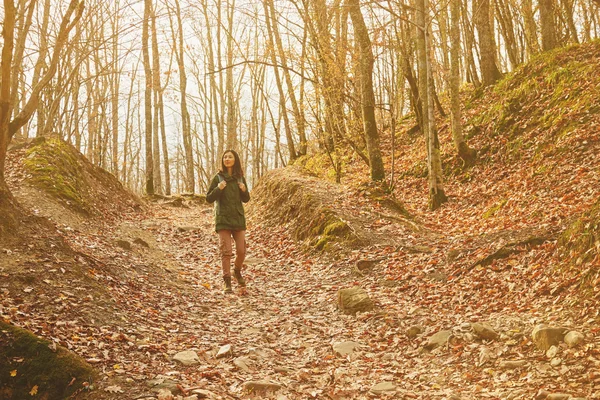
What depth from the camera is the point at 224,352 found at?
5.09m

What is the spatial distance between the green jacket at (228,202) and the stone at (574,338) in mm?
5027

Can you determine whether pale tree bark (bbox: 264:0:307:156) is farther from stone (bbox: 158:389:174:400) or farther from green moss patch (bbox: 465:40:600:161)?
stone (bbox: 158:389:174:400)

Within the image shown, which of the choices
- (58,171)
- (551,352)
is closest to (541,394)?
(551,352)

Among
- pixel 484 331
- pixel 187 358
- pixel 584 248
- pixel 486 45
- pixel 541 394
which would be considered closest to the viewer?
pixel 541 394

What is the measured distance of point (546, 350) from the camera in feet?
13.9

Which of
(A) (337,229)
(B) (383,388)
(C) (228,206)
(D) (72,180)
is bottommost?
(B) (383,388)

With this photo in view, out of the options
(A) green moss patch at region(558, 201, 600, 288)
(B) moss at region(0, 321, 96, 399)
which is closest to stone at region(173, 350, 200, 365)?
(B) moss at region(0, 321, 96, 399)

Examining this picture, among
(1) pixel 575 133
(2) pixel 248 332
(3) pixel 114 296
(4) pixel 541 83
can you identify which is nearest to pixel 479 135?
(4) pixel 541 83

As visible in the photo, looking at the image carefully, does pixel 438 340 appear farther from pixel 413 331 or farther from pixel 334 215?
pixel 334 215

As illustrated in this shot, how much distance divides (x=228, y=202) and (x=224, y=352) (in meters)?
3.23

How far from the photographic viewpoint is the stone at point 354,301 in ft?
21.4

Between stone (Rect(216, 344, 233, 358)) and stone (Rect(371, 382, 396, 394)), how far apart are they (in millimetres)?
1684

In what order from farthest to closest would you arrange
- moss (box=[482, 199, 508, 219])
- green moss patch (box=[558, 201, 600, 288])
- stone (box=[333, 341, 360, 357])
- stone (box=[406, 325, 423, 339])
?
1. moss (box=[482, 199, 508, 219])
2. stone (box=[406, 325, 423, 339])
3. stone (box=[333, 341, 360, 357])
4. green moss patch (box=[558, 201, 600, 288])

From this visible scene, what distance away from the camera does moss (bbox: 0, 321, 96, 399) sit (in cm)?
367
